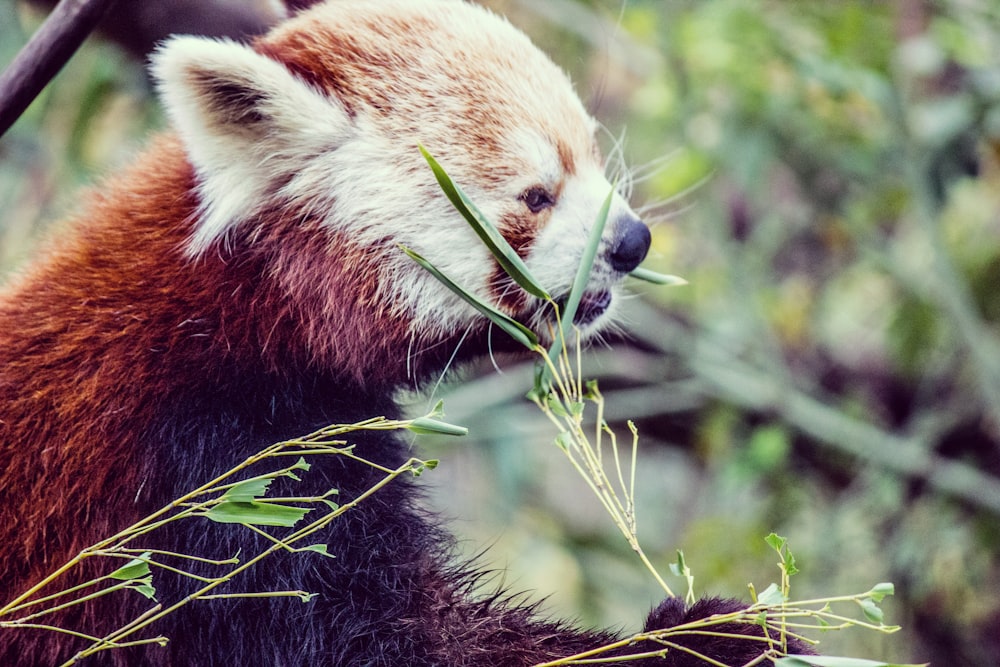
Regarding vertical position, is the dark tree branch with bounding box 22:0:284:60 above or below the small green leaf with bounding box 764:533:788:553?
above

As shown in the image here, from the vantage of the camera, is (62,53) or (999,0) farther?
(999,0)

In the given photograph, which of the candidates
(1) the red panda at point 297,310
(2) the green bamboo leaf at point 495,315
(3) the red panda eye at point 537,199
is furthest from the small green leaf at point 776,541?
(3) the red panda eye at point 537,199

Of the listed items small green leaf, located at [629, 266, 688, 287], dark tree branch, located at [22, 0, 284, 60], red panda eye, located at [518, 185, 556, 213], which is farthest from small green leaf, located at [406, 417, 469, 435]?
dark tree branch, located at [22, 0, 284, 60]

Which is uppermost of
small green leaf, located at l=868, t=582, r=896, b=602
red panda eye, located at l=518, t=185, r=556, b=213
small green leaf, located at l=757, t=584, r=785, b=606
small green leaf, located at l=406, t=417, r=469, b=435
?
red panda eye, located at l=518, t=185, r=556, b=213

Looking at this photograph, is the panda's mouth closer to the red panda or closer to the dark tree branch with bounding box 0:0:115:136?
the red panda

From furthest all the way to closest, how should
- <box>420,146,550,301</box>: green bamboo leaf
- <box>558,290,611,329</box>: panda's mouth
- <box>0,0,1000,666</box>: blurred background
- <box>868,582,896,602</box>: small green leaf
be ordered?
<box>0,0,1000,666</box>: blurred background < <box>558,290,611,329</box>: panda's mouth < <box>420,146,550,301</box>: green bamboo leaf < <box>868,582,896,602</box>: small green leaf

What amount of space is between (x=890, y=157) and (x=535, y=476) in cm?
226

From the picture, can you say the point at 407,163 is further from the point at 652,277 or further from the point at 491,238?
the point at 652,277

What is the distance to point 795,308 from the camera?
507cm

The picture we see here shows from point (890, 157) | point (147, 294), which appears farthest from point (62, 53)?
point (890, 157)

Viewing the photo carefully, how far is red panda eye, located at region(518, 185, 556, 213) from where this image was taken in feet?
6.25

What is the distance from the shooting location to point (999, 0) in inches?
149

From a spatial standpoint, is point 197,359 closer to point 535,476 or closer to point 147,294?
point 147,294

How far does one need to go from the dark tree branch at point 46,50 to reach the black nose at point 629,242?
1.02m
